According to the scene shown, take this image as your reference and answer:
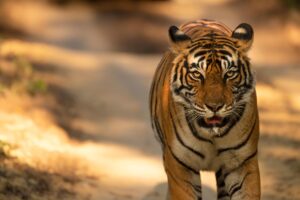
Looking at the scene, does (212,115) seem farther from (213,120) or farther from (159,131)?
(159,131)

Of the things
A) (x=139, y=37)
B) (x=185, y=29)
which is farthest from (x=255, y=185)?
(x=139, y=37)

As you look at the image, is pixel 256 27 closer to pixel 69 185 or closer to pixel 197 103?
pixel 69 185

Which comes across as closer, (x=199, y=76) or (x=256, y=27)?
(x=199, y=76)

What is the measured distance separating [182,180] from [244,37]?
3.60 ft

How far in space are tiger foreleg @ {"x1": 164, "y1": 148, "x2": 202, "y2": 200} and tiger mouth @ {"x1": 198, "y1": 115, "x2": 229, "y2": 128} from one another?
391 millimetres

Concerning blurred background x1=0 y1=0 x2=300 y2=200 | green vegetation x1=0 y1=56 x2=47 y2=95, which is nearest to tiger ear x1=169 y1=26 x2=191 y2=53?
blurred background x1=0 y1=0 x2=300 y2=200

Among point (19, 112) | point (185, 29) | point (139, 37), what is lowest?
point (185, 29)

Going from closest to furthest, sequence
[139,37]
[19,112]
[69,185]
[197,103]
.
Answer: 1. [197,103]
2. [69,185]
3. [19,112]
4. [139,37]

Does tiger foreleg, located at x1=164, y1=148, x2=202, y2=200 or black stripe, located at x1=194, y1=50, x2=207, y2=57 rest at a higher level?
black stripe, located at x1=194, y1=50, x2=207, y2=57

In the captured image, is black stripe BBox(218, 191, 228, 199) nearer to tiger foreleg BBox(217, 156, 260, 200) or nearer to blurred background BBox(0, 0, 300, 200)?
tiger foreleg BBox(217, 156, 260, 200)

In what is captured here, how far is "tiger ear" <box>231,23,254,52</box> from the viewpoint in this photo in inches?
206

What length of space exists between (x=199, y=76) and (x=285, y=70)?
736cm

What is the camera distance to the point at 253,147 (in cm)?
528

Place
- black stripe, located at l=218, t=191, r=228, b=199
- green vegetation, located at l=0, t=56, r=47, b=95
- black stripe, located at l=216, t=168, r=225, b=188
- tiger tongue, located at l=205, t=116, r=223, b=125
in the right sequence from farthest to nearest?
green vegetation, located at l=0, t=56, r=47, b=95 < black stripe, located at l=218, t=191, r=228, b=199 < black stripe, located at l=216, t=168, r=225, b=188 < tiger tongue, located at l=205, t=116, r=223, b=125
